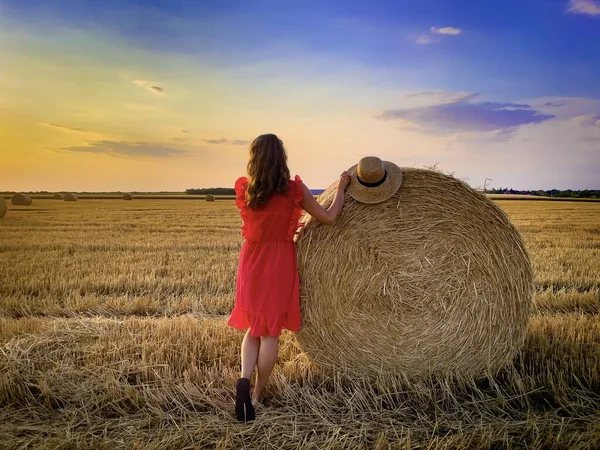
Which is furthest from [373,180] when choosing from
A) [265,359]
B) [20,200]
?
[20,200]

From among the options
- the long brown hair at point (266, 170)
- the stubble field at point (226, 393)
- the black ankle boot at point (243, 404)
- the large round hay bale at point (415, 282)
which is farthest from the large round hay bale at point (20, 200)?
the black ankle boot at point (243, 404)

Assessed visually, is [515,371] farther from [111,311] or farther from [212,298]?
[111,311]

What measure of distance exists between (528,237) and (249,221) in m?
11.0

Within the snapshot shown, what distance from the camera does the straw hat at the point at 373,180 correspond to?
160 inches

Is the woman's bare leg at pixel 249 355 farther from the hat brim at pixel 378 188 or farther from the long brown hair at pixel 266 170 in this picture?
the hat brim at pixel 378 188

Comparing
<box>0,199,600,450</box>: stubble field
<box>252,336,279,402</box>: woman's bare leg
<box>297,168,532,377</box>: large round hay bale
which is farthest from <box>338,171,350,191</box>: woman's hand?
<box>0,199,600,450</box>: stubble field

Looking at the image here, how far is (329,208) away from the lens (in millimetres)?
4086

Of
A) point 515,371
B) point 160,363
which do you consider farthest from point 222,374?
point 515,371

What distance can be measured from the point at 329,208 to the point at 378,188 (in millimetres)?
419

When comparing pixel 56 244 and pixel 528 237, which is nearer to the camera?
pixel 56 244

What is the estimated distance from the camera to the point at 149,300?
653 cm

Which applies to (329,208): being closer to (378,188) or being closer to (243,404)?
(378,188)

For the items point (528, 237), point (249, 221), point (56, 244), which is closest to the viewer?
point (249, 221)

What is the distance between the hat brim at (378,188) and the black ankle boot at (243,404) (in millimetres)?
1674
